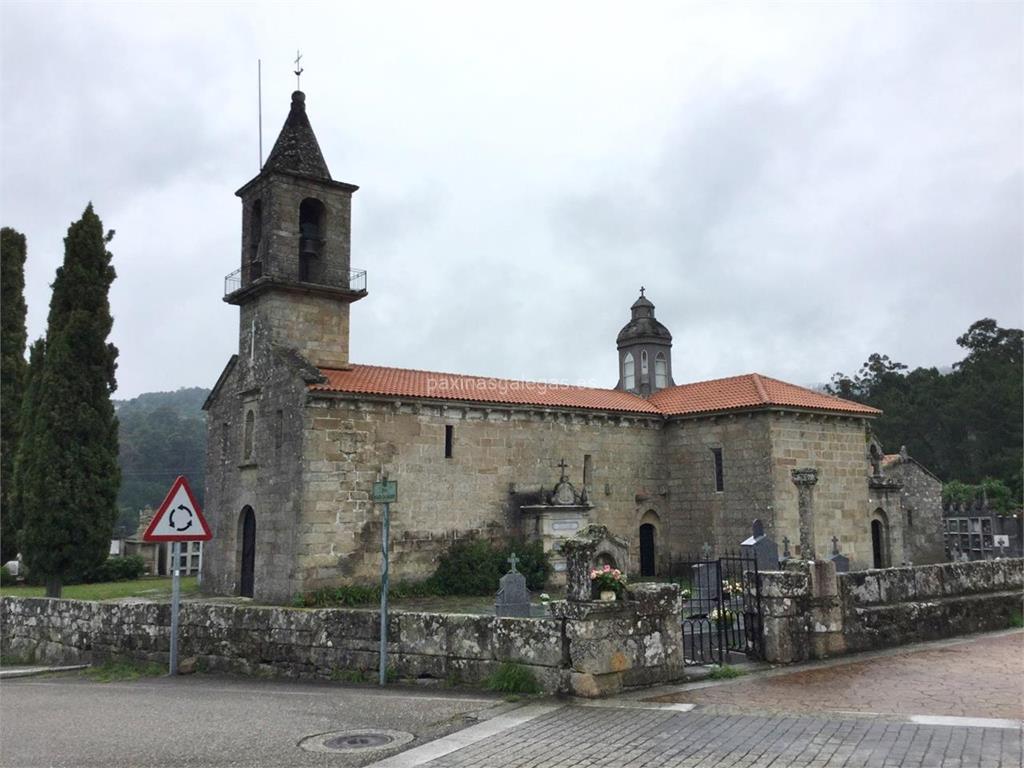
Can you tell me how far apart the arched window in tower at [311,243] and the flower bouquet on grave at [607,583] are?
18496 millimetres

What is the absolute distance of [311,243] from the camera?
24812 millimetres

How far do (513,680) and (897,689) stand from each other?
416cm

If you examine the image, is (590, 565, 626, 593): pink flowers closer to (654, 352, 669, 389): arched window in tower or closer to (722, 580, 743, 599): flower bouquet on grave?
(722, 580, 743, 599): flower bouquet on grave

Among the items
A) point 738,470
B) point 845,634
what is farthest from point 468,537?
point 845,634

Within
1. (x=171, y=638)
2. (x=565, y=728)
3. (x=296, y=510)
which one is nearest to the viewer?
(x=565, y=728)

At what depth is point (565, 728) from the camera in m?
6.74

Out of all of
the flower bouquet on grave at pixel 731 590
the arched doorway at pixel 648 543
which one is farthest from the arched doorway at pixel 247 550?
the flower bouquet on grave at pixel 731 590

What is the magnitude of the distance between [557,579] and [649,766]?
1806 cm

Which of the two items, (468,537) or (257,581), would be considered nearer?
(257,581)

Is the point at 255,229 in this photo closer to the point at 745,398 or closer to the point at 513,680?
the point at 745,398

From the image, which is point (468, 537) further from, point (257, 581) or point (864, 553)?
point (864, 553)

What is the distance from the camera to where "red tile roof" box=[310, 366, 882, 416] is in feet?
76.9

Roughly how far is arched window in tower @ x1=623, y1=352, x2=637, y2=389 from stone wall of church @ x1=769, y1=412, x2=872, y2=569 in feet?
27.4

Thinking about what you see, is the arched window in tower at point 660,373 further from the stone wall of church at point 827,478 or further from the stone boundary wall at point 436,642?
the stone boundary wall at point 436,642
